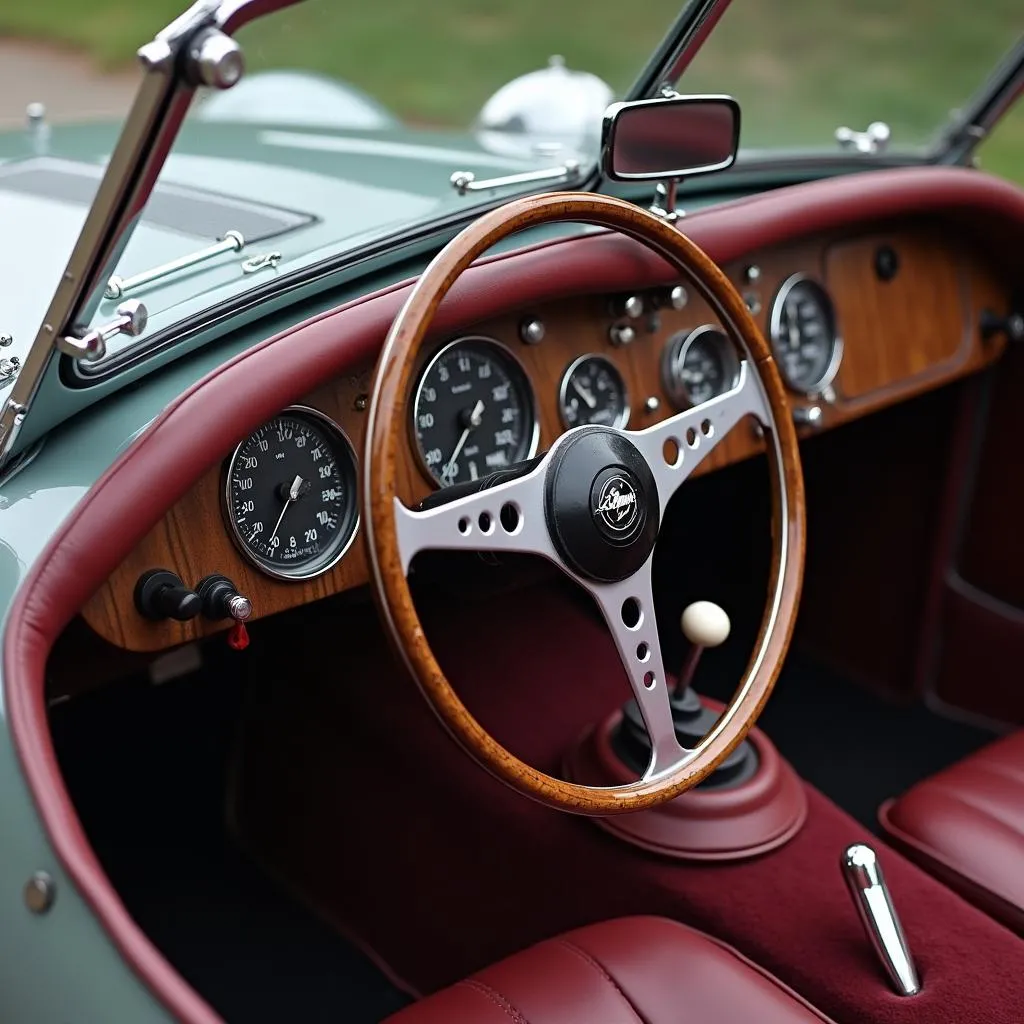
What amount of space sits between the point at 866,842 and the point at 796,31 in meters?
6.44

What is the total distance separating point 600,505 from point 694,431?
229 mm

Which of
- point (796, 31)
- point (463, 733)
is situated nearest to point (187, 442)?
point (463, 733)

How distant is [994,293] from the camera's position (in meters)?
2.57

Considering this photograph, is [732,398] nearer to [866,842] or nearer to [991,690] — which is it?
[866,842]

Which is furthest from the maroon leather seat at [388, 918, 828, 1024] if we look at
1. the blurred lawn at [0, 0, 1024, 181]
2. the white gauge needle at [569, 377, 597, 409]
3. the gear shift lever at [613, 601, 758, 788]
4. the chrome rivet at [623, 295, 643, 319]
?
the blurred lawn at [0, 0, 1024, 181]

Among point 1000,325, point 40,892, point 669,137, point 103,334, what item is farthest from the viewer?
point 1000,325

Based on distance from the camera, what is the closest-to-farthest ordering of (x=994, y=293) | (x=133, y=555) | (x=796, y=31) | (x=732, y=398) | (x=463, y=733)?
(x=463, y=733)
(x=133, y=555)
(x=732, y=398)
(x=994, y=293)
(x=796, y=31)

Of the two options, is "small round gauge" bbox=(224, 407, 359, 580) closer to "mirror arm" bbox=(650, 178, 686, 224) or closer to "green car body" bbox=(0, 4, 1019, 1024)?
"green car body" bbox=(0, 4, 1019, 1024)

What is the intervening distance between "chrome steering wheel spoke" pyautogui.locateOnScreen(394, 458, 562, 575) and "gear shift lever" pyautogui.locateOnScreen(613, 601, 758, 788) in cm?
28

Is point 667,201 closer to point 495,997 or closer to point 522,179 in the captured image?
point 522,179

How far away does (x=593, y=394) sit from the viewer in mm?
1881

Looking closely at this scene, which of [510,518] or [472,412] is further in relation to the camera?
[472,412]

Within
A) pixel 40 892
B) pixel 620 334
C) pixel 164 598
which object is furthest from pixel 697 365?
pixel 40 892

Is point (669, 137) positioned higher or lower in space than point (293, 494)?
higher
